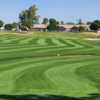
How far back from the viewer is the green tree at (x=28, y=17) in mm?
151875

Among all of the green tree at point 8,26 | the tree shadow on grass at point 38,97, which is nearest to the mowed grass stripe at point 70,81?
the tree shadow on grass at point 38,97

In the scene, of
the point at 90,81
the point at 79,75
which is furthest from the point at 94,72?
the point at 90,81

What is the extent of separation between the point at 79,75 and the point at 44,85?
315 centimetres

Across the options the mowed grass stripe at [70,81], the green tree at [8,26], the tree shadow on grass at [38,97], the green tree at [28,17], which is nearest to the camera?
the tree shadow on grass at [38,97]

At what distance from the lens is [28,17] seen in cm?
15188

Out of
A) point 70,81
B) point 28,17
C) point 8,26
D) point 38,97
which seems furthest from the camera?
point 8,26

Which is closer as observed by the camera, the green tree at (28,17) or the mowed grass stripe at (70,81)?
the mowed grass stripe at (70,81)

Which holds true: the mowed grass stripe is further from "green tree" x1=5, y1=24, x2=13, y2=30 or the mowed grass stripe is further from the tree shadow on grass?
"green tree" x1=5, y1=24, x2=13, y2=30

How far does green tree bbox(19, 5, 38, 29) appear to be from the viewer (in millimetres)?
151875

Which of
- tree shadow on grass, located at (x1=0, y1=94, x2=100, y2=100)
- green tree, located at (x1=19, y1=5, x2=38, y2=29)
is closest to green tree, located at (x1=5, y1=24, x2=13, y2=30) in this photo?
green tree, located at (x1=19, y1=5, x2=38, y2=29)

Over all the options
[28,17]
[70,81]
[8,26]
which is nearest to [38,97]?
[70,81]

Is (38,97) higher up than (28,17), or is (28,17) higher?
(38,97)

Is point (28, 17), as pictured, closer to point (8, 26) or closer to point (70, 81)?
point (8, 26)

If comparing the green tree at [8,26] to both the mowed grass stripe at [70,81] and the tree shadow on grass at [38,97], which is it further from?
the tree shadow on grass at [38,97]
